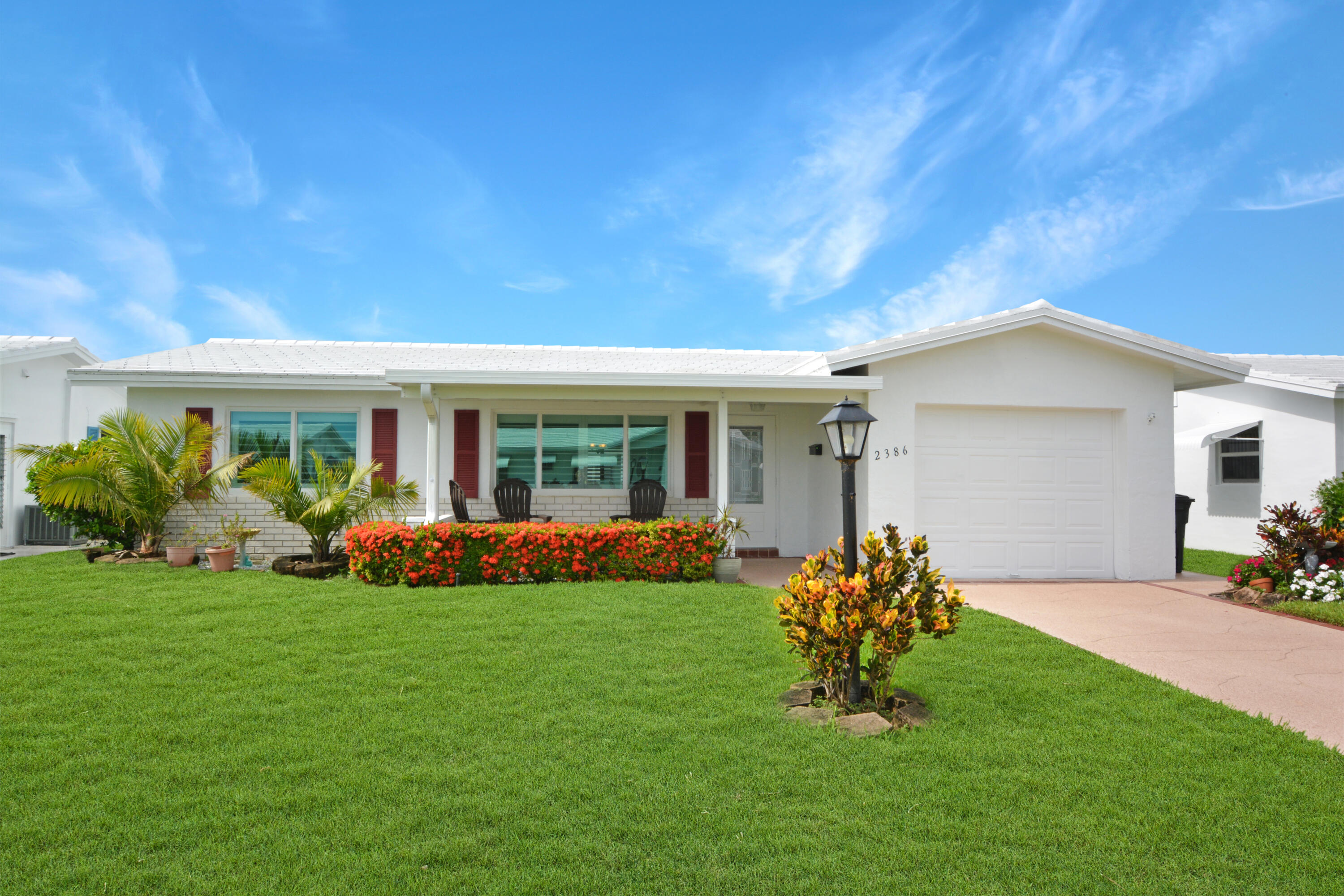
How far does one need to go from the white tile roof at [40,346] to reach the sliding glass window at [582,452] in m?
9.32

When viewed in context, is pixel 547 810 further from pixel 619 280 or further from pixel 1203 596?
pixel 619 280

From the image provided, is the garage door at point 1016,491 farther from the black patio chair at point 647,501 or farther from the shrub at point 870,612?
the shrub at point 870,612

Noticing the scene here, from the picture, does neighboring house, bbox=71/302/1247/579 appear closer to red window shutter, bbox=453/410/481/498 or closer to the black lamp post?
red window shutter, bbox=453/410/481/498

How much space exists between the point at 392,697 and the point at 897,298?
46.0 ft

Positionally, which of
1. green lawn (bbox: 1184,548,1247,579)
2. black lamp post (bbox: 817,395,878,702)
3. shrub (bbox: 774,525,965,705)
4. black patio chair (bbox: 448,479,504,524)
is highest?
black lamp post (bbox: 817,395,878,702)

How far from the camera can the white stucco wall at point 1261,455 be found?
36.8ft

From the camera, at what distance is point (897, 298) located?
15.4 meters

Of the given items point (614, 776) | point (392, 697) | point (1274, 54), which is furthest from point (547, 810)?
point (1274, 54)

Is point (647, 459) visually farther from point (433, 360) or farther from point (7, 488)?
point (7, 488)

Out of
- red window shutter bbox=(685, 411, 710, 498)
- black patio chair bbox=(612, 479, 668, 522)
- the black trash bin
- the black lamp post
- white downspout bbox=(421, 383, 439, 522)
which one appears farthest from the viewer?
red window shutter bbox=(685, 411, 710, 498)

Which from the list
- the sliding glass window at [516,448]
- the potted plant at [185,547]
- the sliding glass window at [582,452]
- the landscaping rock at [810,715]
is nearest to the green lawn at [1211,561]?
the landscaping rock at [810,715]

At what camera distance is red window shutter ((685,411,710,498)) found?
10570 millimetres

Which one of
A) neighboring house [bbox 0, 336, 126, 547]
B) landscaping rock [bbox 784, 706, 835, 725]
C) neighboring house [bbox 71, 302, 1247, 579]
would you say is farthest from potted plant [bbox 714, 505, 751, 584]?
neighboring house [bbox 0, 336, 126, 547]

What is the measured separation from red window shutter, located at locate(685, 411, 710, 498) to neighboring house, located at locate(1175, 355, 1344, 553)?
8.99m
